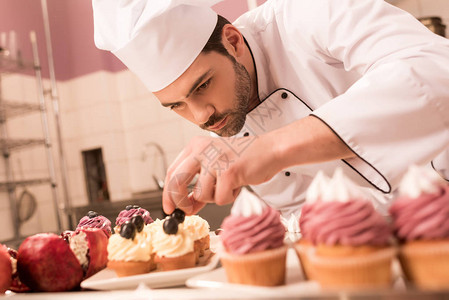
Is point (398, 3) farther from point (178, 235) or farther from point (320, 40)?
point (178, 235)

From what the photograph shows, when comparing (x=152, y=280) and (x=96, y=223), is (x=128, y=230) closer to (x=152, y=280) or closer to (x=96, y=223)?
(x=152, y=280)

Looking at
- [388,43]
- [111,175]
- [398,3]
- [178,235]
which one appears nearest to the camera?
[178,235]

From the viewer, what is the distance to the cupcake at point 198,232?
1208mm

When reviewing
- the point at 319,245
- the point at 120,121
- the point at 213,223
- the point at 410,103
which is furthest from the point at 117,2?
the point at 120,121

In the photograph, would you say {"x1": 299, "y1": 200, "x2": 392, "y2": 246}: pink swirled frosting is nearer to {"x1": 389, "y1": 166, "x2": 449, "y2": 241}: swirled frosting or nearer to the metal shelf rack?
{"x1": 389, "y1": 166, "x2": 449, "y2": 241}: swirled frosting

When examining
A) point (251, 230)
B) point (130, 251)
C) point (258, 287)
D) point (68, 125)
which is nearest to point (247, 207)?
point (251, 230)

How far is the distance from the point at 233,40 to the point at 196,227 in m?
0.90

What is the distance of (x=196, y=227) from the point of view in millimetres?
1312

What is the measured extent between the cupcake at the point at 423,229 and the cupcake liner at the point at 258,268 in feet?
0.73

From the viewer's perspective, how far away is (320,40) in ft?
5.21

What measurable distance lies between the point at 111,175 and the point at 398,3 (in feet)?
10.3

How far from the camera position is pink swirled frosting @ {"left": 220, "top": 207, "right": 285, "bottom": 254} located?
836mm

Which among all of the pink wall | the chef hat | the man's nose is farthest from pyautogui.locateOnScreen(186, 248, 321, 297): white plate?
the pink wall

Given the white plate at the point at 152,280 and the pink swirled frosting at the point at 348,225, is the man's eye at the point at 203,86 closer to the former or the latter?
the white plate at the point at 152,280
